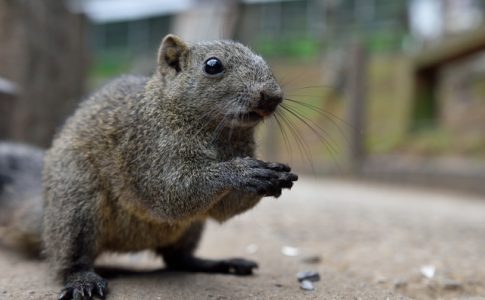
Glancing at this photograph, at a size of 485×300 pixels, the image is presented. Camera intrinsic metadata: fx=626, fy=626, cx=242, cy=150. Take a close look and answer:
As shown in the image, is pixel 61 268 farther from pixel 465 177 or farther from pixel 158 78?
pixel 465 177

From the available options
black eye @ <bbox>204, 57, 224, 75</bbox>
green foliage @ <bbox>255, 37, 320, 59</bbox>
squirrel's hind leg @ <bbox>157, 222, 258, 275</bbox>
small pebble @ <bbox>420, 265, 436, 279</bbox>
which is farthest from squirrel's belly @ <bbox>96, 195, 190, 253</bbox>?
green foliage @ <bbox>255, 37, 320, 59</bbox>

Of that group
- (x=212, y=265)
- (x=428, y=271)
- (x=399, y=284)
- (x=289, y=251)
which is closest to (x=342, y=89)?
(x=289, y=251)

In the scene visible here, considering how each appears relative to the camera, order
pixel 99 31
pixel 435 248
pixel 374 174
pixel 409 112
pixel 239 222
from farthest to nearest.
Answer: pixel 99 31
pixel 409 112
pixel 374 174
pixel 239 222
pixel 435 248

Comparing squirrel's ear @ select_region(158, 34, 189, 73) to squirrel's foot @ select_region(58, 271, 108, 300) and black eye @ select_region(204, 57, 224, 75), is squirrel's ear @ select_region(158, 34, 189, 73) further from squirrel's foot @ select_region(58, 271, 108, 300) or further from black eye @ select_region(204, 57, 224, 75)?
squirrel's foot @ select_region(58, 271, 108, 300)

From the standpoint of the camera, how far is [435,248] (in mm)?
5305

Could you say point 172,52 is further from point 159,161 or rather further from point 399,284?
point 399,284

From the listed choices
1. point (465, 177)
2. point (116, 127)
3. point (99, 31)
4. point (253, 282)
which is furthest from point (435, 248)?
point (99, 31)

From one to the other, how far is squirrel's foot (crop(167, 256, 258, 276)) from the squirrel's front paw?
3.85ft

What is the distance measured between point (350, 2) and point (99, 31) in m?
12.4

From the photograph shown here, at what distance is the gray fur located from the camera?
3648mm

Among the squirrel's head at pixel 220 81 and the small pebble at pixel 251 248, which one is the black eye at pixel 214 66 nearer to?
the squirrel's head at pixel 220 81

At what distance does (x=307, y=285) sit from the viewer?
13.0 feet

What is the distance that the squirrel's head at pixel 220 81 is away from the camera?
365 cm

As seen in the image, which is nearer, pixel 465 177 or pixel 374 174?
pixel 465 177
